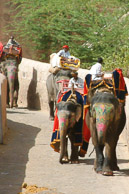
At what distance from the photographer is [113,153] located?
10.6 m

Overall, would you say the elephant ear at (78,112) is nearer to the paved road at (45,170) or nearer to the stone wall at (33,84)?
the paved road at (45,170)

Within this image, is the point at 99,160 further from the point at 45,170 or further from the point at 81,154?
the point at 81,154

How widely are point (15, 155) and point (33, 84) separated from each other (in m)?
8.25

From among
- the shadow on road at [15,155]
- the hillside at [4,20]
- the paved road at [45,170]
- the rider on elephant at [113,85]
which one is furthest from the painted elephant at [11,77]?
the hillside at [4,20]

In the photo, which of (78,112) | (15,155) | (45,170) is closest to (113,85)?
(78,112)

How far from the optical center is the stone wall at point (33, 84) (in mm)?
19500

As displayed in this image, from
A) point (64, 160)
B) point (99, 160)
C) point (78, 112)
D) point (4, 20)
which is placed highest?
point (4, 20)

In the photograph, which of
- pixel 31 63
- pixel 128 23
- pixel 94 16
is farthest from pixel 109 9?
pixel 31 63

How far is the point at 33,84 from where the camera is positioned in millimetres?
20094

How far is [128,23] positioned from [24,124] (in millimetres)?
8361

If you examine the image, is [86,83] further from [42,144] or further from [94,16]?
[94,16]

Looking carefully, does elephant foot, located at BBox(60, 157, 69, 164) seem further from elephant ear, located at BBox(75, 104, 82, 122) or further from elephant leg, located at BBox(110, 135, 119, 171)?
elephant leg, located at BBox(110, 135, 119, 171)

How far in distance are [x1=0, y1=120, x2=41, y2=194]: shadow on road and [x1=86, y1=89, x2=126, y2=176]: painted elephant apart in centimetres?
130

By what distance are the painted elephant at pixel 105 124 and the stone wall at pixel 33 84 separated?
893cm
